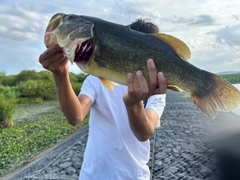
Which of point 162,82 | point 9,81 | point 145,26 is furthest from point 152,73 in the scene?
point 9,81

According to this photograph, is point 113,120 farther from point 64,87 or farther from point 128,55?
point 128,55

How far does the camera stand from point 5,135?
1211cm

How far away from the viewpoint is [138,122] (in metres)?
2.25

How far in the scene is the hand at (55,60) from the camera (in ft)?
6.82

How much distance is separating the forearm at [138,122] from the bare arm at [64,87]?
44 centimetres

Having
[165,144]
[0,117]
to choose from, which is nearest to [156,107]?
[165,144]

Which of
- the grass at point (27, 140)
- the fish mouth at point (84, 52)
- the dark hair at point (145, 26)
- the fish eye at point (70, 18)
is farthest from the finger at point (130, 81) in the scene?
the grass at point (27, 140)

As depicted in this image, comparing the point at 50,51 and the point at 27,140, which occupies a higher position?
the point at 50,51

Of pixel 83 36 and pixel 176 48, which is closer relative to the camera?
pixel 83 36

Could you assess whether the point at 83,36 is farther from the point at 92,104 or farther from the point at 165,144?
the point at 165,144

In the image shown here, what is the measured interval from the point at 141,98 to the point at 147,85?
0.41 ft

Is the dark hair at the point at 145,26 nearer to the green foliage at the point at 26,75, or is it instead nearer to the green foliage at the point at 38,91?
the green foliage at the point at 38,91

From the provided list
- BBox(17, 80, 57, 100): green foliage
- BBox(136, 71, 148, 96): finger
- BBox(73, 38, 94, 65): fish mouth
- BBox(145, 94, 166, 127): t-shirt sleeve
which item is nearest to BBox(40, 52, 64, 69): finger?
BBox(73, 38, 94, 65): fish mouth

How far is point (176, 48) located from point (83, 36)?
2.29ft
